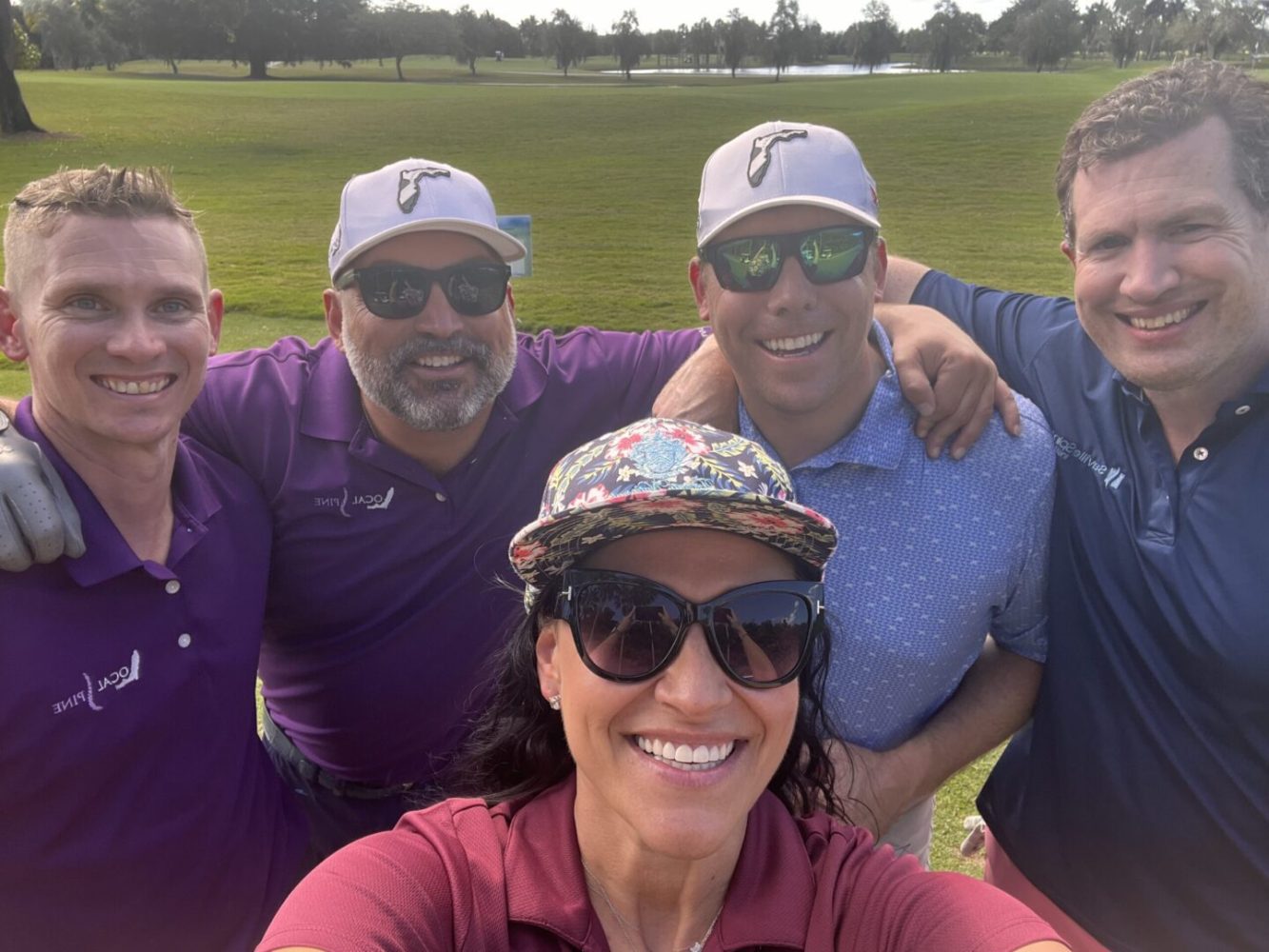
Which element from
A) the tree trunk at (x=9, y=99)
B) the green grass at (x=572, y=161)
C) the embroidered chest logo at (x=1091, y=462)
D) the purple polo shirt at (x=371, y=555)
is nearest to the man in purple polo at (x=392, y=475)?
the purple polo shirt at (x=371, y=555)

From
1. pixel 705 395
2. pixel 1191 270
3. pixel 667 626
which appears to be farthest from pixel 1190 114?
pixel 667 626

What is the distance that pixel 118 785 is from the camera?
283 centimetres

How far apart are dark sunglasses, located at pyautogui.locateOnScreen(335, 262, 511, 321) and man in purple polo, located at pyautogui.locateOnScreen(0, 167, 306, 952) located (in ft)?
1.99

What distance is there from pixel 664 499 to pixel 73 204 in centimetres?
206

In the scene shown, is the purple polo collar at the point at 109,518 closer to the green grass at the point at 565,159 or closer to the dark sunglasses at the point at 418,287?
the dark sunglasses at the point at 418,287

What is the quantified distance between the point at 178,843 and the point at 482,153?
36127 mm

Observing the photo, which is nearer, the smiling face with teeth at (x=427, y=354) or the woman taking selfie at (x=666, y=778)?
the woman taking selfie at (x=666, y=778)

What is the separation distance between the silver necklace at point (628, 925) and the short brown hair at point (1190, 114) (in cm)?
226

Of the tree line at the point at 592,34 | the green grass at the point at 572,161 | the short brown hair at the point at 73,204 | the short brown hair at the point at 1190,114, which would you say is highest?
the tree line at the point at 592,34

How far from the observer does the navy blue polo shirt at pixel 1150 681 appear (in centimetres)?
263

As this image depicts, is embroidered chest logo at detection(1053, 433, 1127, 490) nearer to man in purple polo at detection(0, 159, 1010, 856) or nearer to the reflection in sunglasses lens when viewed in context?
the reflection in sunglasses lens

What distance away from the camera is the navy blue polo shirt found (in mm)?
2635

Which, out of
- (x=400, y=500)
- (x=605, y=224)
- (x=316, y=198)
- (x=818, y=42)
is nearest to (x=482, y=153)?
(x=316, y=198)

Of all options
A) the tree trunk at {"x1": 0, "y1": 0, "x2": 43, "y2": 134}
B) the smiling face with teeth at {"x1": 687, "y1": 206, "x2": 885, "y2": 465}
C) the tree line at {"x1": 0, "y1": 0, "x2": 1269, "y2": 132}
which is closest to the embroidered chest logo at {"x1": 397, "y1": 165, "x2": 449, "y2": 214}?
the smiling face with teeth at {"x1": 687, "y1": 206, "x2": 885, "y2": 465}
